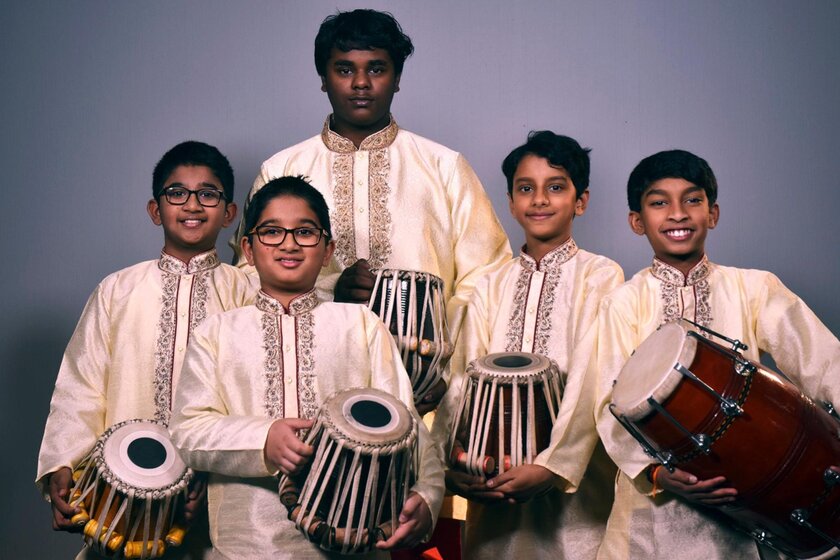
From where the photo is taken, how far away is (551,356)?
374 cm

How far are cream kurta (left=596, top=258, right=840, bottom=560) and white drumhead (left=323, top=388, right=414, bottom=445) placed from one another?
0.74 metres

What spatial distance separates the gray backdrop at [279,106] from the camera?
472 cm

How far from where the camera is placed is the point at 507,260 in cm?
409

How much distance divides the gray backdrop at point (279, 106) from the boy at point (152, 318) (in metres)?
1.10

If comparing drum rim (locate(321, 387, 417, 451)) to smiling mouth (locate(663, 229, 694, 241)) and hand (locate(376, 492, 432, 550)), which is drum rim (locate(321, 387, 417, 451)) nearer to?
hand (locate(376, 492, 432, 550))

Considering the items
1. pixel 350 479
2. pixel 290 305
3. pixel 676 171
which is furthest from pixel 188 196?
pixel 676 171

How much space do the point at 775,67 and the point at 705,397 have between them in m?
2.08

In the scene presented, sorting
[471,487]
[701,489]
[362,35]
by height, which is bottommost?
[471,487]

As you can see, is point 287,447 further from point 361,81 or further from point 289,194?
point 361,81

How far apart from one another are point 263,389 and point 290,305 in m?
0.24

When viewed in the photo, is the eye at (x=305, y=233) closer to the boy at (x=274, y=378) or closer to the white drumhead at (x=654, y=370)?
the boy at (x=274, y=378)

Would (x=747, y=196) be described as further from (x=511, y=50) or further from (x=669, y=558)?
(x=669, y=558)

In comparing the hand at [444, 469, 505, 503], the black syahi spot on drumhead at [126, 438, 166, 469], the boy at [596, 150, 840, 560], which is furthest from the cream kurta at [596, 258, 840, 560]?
the black syahi spot on drumhead at [126, 438, 166, 469]

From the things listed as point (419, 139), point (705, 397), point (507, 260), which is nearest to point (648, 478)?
point (705, 397)
